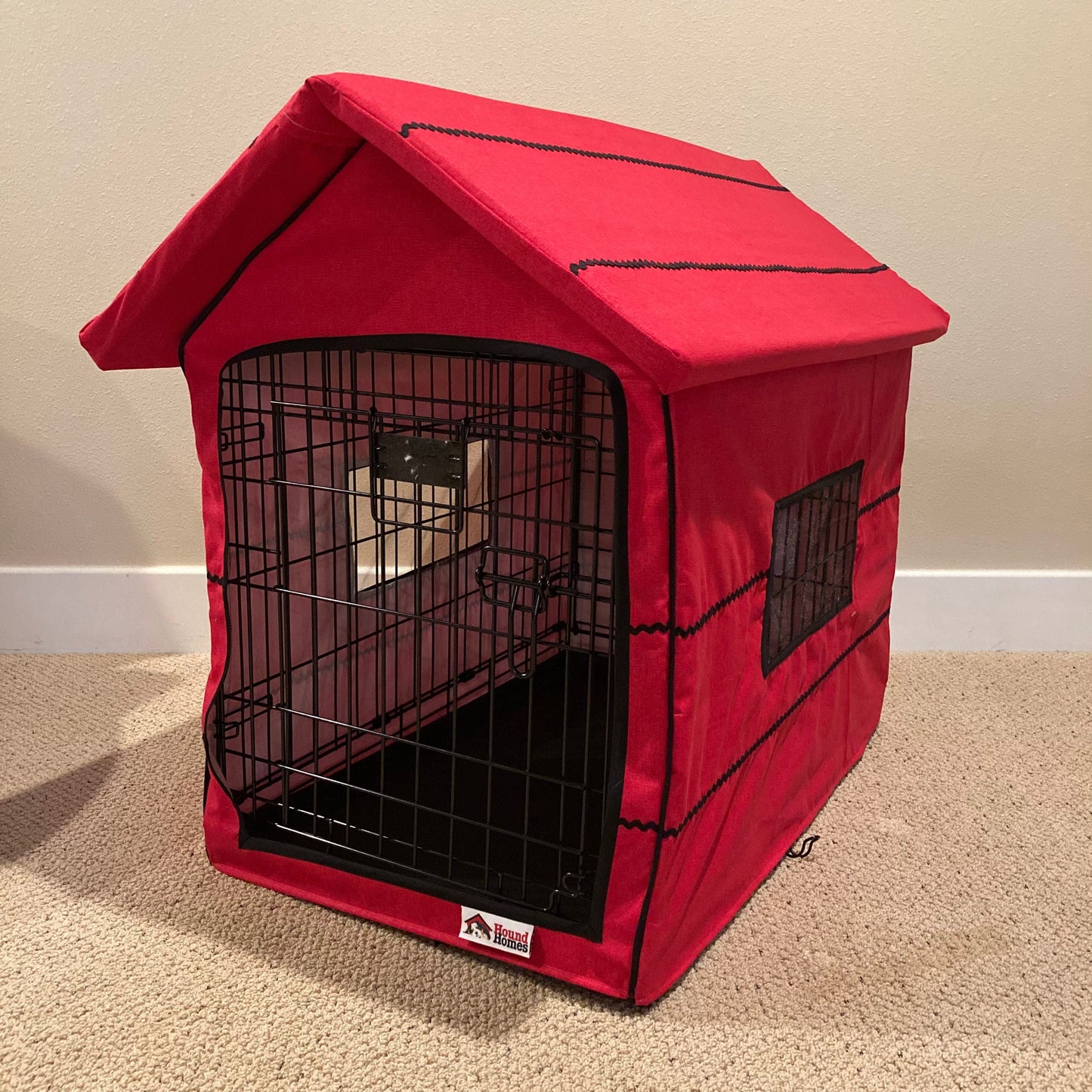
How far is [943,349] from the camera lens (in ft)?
7.99

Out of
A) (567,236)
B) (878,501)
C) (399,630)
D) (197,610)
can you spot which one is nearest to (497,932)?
(399,630)

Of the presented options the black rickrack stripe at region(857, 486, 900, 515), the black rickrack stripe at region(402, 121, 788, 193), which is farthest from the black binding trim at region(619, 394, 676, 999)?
the black rickrack stripe at region(857, 486, 900, 515)

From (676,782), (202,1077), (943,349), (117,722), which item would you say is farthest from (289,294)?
(943,349)

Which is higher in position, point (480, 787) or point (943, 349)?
point (943, 349)

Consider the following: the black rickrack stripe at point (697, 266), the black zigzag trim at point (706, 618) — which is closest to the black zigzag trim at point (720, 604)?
the black zigzag trim at point (706, 618)

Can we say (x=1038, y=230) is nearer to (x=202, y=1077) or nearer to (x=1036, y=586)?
(x=1036, y=586)

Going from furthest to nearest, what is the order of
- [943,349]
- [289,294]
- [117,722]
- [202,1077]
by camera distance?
[943,349], [117,722], [289,294], [202,1077]

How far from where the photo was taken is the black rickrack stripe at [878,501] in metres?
1.77

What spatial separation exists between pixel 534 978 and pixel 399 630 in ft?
2.29

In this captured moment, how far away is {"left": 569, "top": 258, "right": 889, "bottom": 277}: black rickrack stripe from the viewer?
1.07 m

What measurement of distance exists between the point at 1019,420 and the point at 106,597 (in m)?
2.16

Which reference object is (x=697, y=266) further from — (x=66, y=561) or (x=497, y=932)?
(x=66, y=561)

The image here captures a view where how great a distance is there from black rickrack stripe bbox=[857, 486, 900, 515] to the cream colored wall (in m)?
0.61

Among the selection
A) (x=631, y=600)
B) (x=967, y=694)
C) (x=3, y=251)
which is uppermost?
(x=3, y=251)
